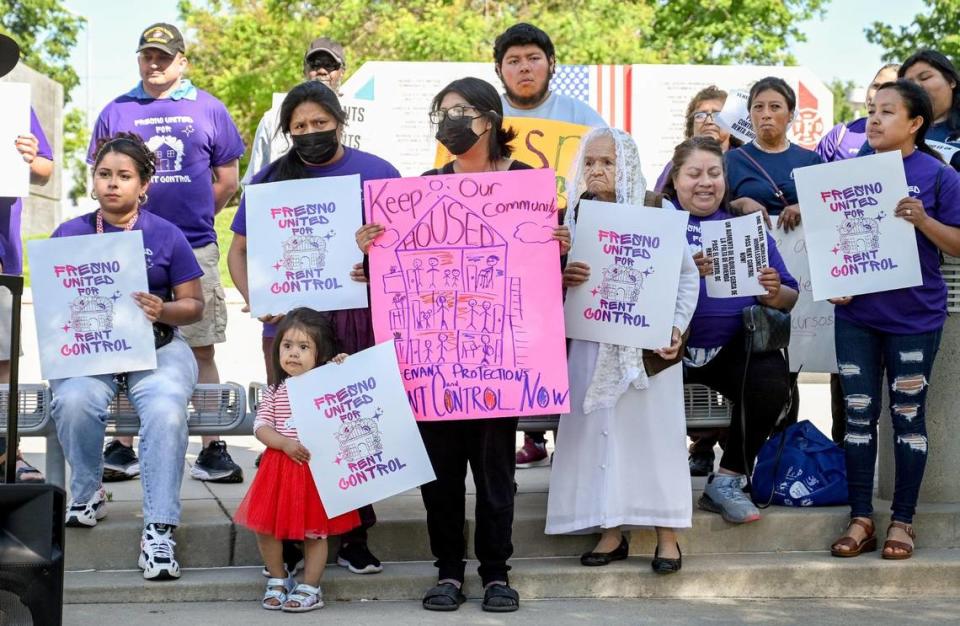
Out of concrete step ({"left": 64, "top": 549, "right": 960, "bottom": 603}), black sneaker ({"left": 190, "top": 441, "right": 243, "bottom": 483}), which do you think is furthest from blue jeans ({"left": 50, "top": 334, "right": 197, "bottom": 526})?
black sneaker ({"left": 190, "top": 441, "right": 243, "bottom": 483})

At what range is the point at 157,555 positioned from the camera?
532cm

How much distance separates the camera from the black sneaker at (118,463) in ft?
21.6

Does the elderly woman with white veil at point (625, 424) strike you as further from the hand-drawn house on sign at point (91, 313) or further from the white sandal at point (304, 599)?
the hand-drawn house on sign at point (91, 313)

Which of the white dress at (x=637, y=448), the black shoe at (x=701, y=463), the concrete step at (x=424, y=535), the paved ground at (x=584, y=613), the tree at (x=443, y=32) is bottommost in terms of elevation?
the paved ground at (x=584, y=613)

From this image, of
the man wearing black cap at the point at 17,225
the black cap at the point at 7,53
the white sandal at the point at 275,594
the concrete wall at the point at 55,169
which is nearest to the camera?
the white sandal at the point at 275,594

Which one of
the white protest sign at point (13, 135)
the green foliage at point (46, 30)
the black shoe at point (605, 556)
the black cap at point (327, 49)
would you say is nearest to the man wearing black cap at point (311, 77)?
the black cap at point (327, 49)

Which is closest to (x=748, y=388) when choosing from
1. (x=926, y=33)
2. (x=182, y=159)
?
(x=182, y=159)

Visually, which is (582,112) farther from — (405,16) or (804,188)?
(405,16)

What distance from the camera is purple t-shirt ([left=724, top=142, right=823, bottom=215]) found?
6.60m

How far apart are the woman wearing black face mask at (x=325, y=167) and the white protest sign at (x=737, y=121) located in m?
2.41

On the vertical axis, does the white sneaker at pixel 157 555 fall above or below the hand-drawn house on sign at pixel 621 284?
below

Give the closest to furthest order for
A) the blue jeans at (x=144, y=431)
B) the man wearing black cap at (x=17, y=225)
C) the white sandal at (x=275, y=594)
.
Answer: the white sandal at (x=275, y=594)
the blue jeans at (x=144, y=431)
the man wearing black cap at (x=17, y=225)

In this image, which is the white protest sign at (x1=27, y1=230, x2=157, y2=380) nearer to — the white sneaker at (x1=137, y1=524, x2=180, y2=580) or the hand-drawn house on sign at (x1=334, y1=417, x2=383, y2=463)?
the white sneaker at (x1=137, y1=524, x2=180, y2=580)

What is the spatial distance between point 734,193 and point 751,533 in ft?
5.73
